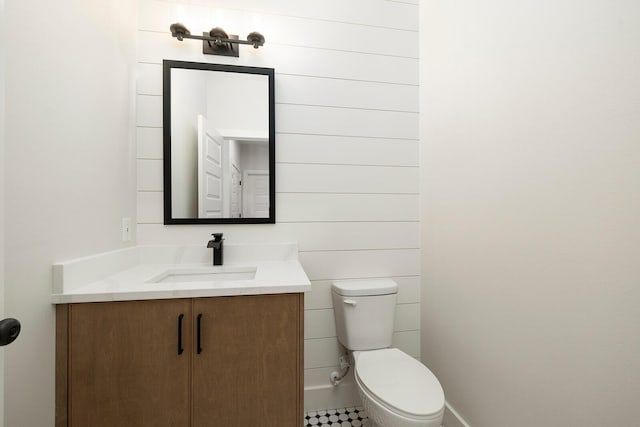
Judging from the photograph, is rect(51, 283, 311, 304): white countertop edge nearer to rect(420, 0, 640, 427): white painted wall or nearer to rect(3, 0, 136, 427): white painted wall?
rect(3, 0, 136, 427): white painted wall

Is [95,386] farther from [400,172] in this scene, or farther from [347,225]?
[400,172]

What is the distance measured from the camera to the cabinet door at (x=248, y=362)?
3.31 feet

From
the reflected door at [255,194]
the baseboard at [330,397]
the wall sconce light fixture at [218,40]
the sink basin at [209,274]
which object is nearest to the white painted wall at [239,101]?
Result: the wall sconce light fixture at [218,40]

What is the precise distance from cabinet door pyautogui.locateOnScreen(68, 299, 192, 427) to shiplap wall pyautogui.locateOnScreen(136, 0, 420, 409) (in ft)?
Answer: 1.91

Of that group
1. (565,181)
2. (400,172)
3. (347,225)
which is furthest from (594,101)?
(347,225)

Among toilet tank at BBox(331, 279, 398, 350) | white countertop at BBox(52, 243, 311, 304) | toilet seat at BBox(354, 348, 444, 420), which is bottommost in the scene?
toilet seat at BBox(354, 348, 444, 420)

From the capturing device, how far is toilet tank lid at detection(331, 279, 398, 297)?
1.52m

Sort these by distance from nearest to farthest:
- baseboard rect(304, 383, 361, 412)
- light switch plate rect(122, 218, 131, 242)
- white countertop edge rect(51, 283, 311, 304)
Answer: white countertop edge rect(51, 283, 311, 304) → light switch plate rect(122, 218, 131, 242) → baseboard rect(304, 383, 361, 412)

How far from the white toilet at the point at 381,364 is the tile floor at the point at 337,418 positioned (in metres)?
0.32

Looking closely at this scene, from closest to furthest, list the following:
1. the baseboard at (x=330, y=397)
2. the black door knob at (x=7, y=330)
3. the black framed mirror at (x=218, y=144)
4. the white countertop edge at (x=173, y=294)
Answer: the black door knob at (x=7, y=330), the white countertop edge at (x=173, y=294), the black framed mirror at (x=218, y=144), the baseboard at (x=330, y=397)

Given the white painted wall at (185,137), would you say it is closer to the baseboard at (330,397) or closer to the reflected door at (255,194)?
the reflected door at (255,194)

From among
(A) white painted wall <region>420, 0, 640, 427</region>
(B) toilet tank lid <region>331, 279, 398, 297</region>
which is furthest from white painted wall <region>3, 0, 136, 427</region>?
(A) white painted wall <region>420, 0, 640, 427</region>

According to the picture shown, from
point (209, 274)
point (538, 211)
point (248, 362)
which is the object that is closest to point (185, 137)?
point (209, 274)

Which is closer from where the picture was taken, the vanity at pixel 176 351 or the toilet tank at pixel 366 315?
the vanity at pixel 176 351
